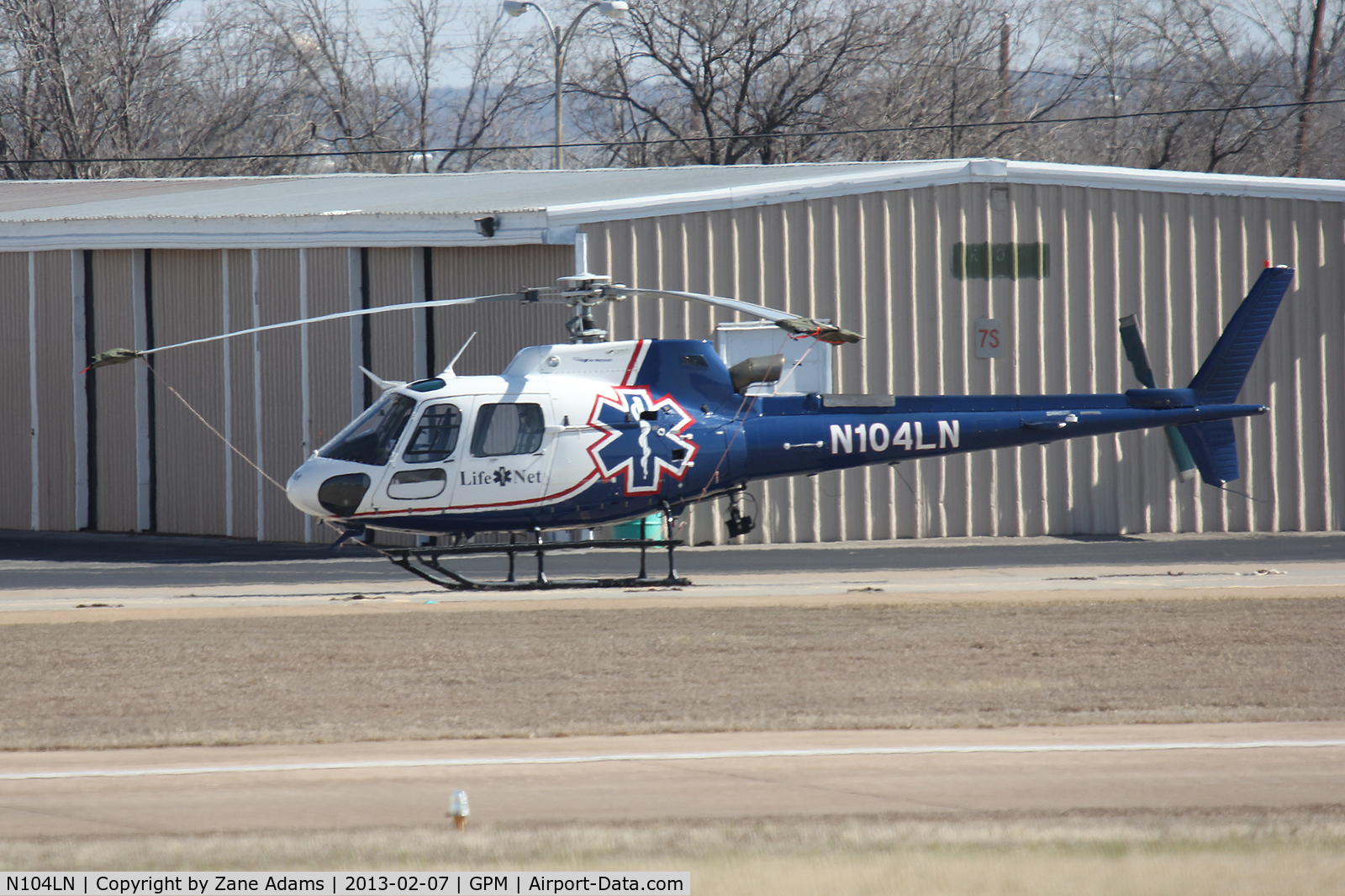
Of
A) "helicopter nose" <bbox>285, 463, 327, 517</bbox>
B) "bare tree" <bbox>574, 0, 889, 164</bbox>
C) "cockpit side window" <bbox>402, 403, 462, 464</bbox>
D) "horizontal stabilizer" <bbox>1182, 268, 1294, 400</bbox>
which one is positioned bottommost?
"helicopter nose" <bbox>285, 463, 327, 517</bbox>

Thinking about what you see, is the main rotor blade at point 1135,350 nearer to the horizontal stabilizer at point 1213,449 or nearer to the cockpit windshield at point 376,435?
the horizontal stabilizer at point 1213,449

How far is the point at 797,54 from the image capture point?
38656mm

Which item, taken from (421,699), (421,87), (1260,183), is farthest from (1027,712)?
(421,87)

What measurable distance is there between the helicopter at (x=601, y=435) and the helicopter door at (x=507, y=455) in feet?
0.04

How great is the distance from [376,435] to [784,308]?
7588 millimetres

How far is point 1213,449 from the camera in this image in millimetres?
15750

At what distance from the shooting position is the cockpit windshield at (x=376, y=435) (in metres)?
13.8

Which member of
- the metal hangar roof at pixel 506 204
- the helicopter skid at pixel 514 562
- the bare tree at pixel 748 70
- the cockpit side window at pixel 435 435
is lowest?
the helicopter skid at pixel 514 562

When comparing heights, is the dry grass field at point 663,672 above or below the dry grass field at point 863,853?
above

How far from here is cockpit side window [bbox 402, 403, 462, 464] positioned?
45.2 ft

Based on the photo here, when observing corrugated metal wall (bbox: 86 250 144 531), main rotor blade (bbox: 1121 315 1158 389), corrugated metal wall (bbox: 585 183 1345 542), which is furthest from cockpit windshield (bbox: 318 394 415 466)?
main rotor blade (bbox: 1121 315 1158 389)

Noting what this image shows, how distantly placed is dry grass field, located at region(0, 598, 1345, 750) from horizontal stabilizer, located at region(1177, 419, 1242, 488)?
2.13 meters

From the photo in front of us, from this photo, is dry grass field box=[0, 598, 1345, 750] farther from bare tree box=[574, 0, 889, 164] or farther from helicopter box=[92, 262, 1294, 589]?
bare tree box=[574, 0, 889, 164]

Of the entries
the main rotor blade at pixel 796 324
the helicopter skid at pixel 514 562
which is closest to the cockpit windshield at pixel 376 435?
the helicopter skid at pixel 514 562
